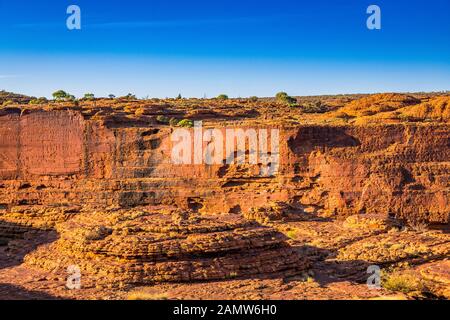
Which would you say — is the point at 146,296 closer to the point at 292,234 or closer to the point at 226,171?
the point at 292,234

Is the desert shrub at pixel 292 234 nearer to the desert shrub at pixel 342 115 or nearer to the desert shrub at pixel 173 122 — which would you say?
the desert shrub at pixel 342 115

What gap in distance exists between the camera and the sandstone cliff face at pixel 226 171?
22.8 metres

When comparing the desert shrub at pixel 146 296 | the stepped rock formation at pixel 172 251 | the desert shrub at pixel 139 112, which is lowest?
the desert shrub at pixel 146 296

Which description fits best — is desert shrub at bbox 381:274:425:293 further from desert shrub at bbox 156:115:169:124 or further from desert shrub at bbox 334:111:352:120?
desert shrub at bbox 156:115:169:124

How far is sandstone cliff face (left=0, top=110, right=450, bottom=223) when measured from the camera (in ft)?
74.7

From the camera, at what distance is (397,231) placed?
1836 cm

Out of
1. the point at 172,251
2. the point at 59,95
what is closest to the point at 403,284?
the point at 172,251

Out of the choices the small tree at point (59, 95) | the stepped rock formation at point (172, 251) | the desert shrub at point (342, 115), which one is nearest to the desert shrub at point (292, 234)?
the stepped rock formation at point (172, 251)

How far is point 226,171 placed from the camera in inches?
949
